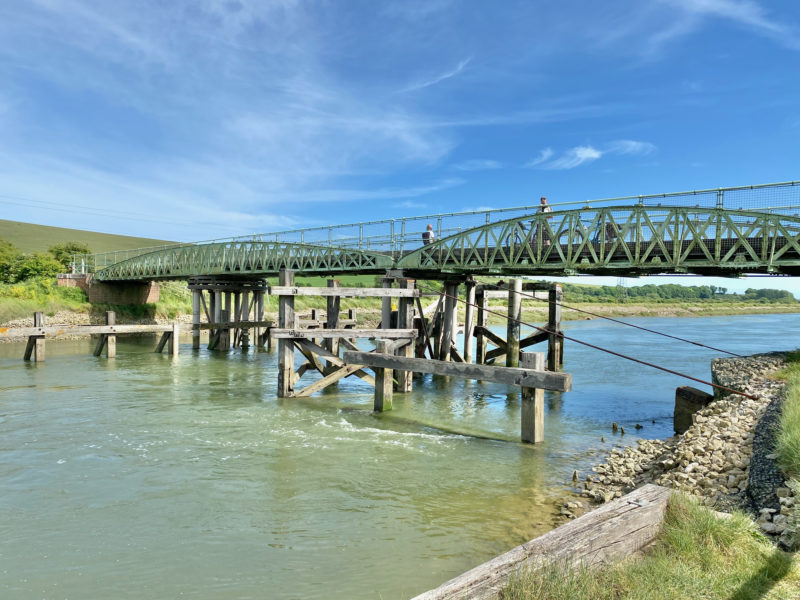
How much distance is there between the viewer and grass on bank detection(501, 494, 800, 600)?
3.85m

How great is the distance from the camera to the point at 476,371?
12.0 m

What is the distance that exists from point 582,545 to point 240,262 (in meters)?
31.3

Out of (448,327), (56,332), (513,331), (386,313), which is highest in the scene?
(386,313)

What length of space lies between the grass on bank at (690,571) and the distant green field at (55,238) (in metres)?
94.2

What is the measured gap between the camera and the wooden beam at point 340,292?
637 inches

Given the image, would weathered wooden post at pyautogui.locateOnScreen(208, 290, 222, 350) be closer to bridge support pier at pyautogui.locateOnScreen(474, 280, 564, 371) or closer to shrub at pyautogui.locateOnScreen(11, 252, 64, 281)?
bridge support pier at pyautogui.locateOnScreen(474, 280, 564, 371)

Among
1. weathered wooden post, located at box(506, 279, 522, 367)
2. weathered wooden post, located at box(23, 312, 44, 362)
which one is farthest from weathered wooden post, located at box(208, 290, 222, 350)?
weathered wooden post, located at box(506, 279, 522, 367)

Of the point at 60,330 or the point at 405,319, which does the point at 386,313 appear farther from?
the point at 60,330

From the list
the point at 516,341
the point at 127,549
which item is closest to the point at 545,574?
the point at 127,549

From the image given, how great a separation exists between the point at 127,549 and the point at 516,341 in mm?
16238

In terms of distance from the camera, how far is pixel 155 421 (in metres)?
13.4

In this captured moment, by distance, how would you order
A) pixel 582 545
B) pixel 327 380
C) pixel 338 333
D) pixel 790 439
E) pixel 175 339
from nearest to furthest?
1. pixel 582 545
2. pixel 790 439
3. pixel 327 380
4. pixel 338 333
5. pixel 175 339

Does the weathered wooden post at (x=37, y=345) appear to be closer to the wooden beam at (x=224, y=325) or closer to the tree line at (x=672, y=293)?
the wooden beam at (x=224, y=325)

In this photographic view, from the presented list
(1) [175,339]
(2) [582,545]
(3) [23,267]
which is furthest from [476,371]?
(3) [23,267]
